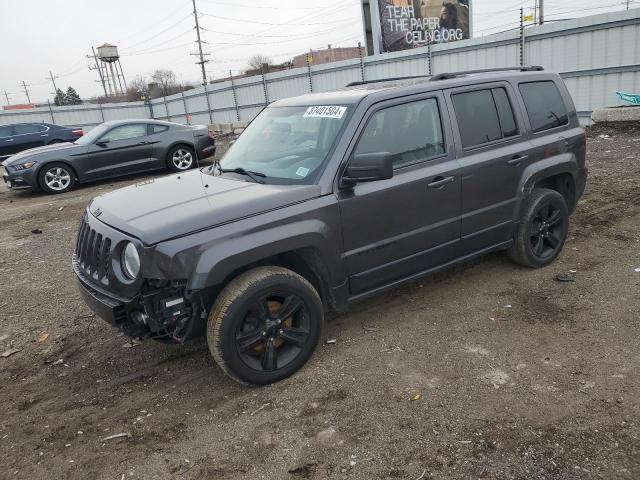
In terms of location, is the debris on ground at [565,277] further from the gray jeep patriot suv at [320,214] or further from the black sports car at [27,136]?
the black sports car at [27,136]

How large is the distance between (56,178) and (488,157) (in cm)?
995

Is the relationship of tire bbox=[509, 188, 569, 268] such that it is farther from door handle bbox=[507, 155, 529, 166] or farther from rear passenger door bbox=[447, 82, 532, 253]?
door handle bbox=[507, 155, 529, 166]

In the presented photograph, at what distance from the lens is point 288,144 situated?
405cm

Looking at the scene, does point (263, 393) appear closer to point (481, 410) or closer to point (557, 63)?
point (481, 410)

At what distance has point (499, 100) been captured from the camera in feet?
14.9

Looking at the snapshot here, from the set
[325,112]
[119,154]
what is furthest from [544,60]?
[325,112]

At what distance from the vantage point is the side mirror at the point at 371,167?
3.37m

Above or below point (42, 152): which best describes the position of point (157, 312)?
below

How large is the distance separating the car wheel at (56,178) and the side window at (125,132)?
1.04m

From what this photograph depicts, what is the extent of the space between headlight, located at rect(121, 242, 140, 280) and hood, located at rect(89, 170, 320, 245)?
0.10 meters

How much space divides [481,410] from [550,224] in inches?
103

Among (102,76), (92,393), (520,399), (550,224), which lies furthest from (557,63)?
(102,76)

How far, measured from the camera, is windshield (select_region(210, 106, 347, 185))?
3715 mm

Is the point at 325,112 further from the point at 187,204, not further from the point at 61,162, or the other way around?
the point at 61,162
